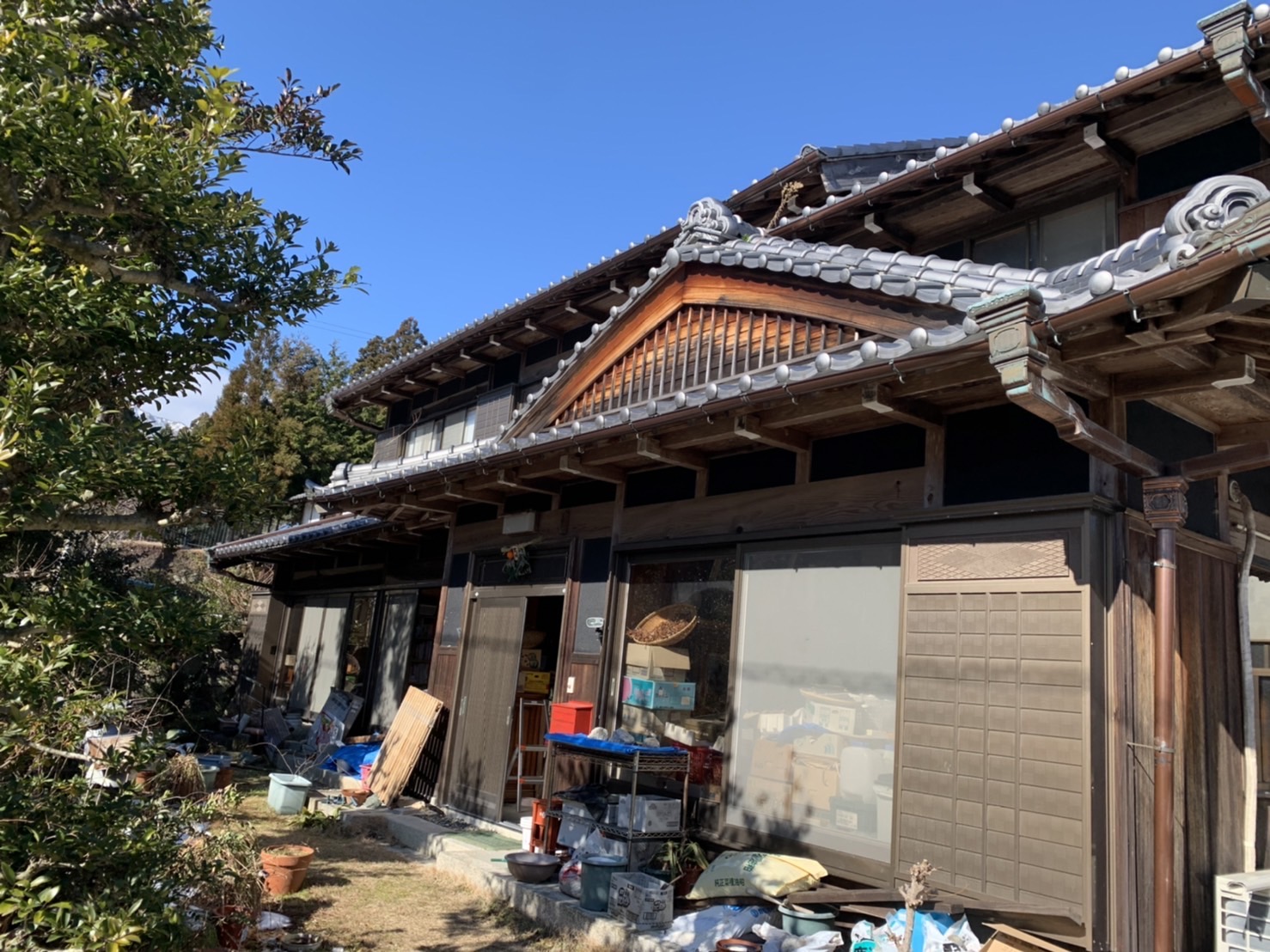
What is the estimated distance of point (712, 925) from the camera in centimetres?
548

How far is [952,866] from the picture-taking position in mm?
4801

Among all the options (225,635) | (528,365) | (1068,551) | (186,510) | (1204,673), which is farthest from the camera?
(225,635)

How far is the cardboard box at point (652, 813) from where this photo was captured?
20.9 feet

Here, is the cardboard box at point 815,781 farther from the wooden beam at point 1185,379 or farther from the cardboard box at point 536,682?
the cardboard box at point 536,682

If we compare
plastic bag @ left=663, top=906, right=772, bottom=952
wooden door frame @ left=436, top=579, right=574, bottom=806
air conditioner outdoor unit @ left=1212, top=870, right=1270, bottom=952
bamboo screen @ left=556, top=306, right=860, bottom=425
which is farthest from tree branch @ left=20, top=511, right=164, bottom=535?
air conditioner outdoor unit @ left=1212, top=870, right=1270, bottom=952

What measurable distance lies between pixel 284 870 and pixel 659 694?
10.1 feet

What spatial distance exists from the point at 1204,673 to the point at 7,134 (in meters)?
6.55

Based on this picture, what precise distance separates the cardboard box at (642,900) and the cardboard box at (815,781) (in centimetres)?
108

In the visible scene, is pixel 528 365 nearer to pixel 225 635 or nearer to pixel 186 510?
pixel 186 510

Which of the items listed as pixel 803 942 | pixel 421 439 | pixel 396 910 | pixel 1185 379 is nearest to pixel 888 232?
pixel 1185 379

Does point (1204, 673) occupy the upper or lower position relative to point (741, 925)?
upper

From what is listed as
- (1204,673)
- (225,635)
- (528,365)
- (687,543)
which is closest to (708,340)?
(687,543)

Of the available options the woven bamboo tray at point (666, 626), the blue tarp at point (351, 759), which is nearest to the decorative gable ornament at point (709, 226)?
the woven bamboo tray at point (666, 626)

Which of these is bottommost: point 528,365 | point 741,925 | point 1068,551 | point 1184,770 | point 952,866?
point 741,925
